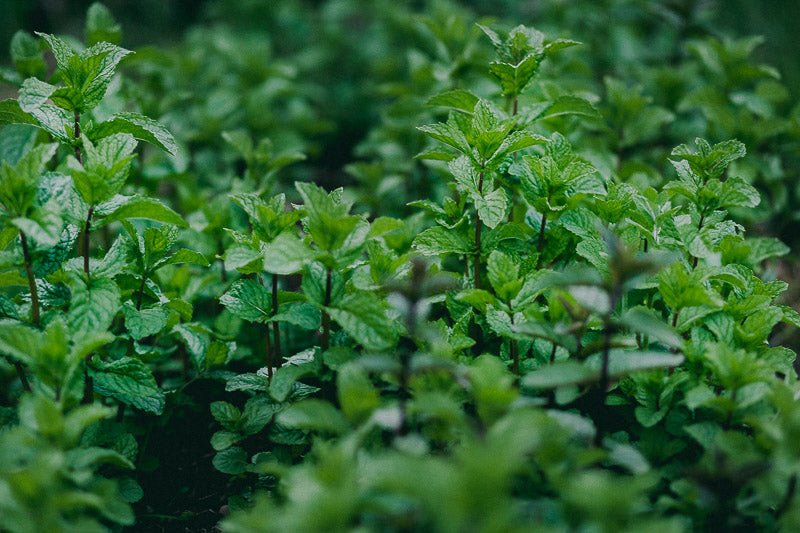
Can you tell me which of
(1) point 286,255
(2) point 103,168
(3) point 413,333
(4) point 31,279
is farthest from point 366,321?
(4) point 31,279

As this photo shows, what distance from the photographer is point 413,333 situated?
1506 millimetres

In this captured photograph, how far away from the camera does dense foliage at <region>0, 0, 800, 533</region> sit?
51.6 inches

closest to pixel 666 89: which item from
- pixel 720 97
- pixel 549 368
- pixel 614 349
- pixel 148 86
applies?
pixel 720 97

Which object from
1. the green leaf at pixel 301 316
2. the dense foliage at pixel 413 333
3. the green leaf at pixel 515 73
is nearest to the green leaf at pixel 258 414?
the dense foliage at pixel 413 333

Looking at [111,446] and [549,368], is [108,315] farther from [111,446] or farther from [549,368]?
[549,368]

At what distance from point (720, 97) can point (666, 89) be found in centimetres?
30

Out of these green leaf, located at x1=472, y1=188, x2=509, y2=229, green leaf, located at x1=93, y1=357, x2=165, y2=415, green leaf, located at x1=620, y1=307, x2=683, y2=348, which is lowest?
green leaf, located at x1=93, y1=357, x2=165, y2=415

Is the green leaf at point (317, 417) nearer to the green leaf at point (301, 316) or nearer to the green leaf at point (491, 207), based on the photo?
the green leaf at point (301, 316)

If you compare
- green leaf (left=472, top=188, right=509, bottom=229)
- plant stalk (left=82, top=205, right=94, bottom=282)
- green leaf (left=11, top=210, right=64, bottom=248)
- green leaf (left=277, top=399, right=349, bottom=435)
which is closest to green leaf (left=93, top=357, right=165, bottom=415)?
plant stalk (left=82, top=205, right=94, bottom=282)

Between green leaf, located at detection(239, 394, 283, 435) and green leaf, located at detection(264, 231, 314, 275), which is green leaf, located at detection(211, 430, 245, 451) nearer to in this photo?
green leaf, located at detection(239, 394, 283, 435)

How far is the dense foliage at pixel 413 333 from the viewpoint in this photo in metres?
1.31

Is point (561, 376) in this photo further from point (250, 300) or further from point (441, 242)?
point (250, 300)

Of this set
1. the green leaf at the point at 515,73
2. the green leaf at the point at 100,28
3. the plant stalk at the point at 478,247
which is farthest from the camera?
the green leaf at the point at 100,28

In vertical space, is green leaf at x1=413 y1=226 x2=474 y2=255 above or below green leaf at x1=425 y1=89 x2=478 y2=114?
below
